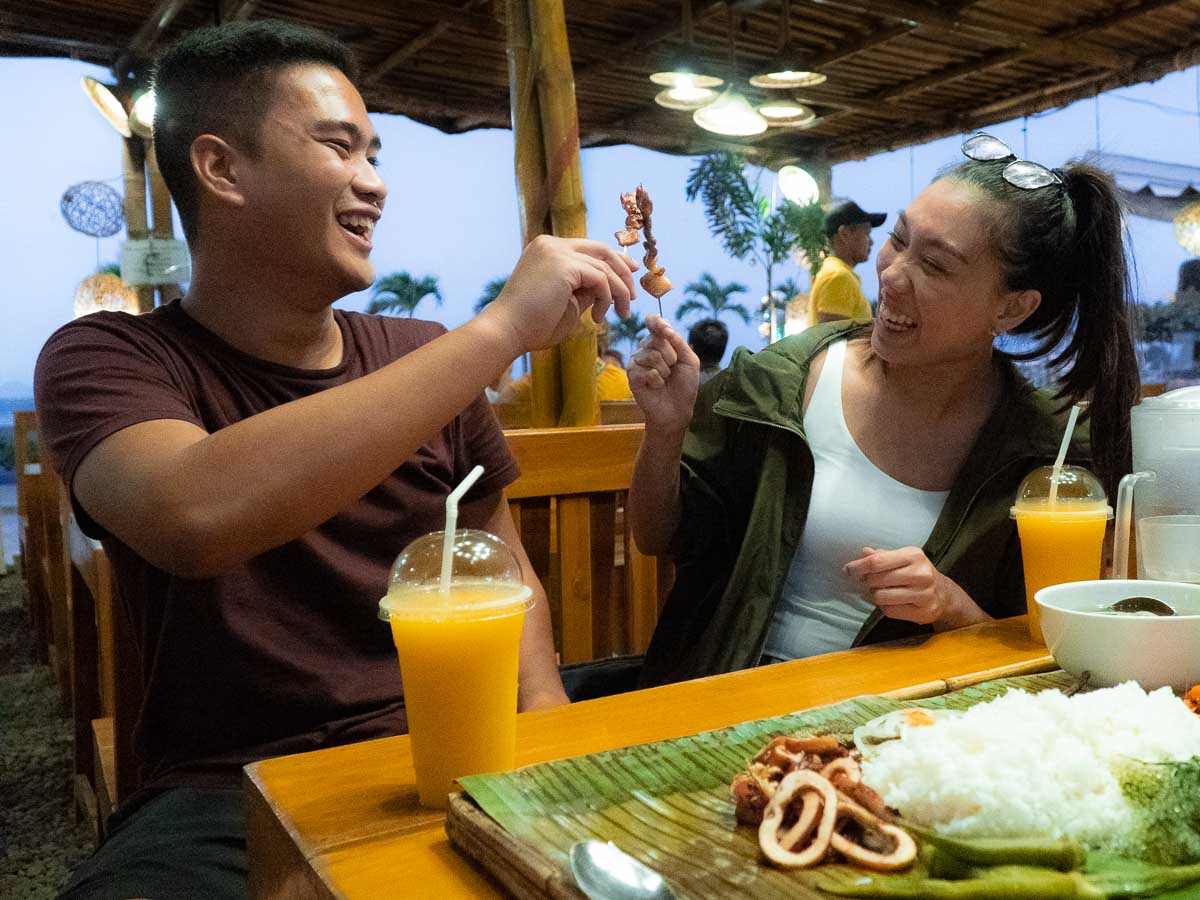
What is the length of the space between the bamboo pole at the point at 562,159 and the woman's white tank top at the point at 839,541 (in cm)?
98

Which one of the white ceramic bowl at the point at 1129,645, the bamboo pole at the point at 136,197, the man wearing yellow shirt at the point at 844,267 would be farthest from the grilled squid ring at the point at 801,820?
the bamboo pole at the point at 136,197

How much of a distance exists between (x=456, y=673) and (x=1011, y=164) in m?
1.44

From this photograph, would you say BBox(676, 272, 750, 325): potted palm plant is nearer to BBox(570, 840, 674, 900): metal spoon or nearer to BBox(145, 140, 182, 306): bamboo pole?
BBox(145, 140, 182, 306): bamboo pole

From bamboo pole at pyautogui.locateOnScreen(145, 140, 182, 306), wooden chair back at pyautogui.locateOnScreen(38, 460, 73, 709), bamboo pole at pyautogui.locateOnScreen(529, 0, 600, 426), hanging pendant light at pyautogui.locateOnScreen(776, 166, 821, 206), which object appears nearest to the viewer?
bamboo pole at pyautogui.locateOnScreen(529, 0, 600, 426)

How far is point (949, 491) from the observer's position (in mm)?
1781

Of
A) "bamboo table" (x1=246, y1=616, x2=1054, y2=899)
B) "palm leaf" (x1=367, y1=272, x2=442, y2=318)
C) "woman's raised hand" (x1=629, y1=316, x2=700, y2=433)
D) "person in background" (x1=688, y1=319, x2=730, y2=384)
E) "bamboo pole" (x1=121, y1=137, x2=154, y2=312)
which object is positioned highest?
"palm leaf" (x1=367, y1=272, x2=442, y2=318)

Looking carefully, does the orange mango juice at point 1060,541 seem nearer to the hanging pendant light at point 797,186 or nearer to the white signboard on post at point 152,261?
the white signboard on post at point 152,261

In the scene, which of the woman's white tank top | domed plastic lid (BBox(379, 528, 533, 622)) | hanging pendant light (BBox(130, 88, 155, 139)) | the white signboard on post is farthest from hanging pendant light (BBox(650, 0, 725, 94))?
domed plastic lid (BBox(379, 528, 533, 622))

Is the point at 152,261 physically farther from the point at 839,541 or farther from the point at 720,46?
the point at 839,541

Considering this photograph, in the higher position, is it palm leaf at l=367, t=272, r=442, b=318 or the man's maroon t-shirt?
palm leaf at l=367, t=272, r=442, b=318

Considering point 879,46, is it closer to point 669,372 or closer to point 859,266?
point 859,266

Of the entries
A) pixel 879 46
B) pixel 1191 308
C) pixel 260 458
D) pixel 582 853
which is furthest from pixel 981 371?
pixel 1191 308

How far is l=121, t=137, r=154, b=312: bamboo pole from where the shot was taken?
6.16 meters

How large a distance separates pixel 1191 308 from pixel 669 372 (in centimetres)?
731
